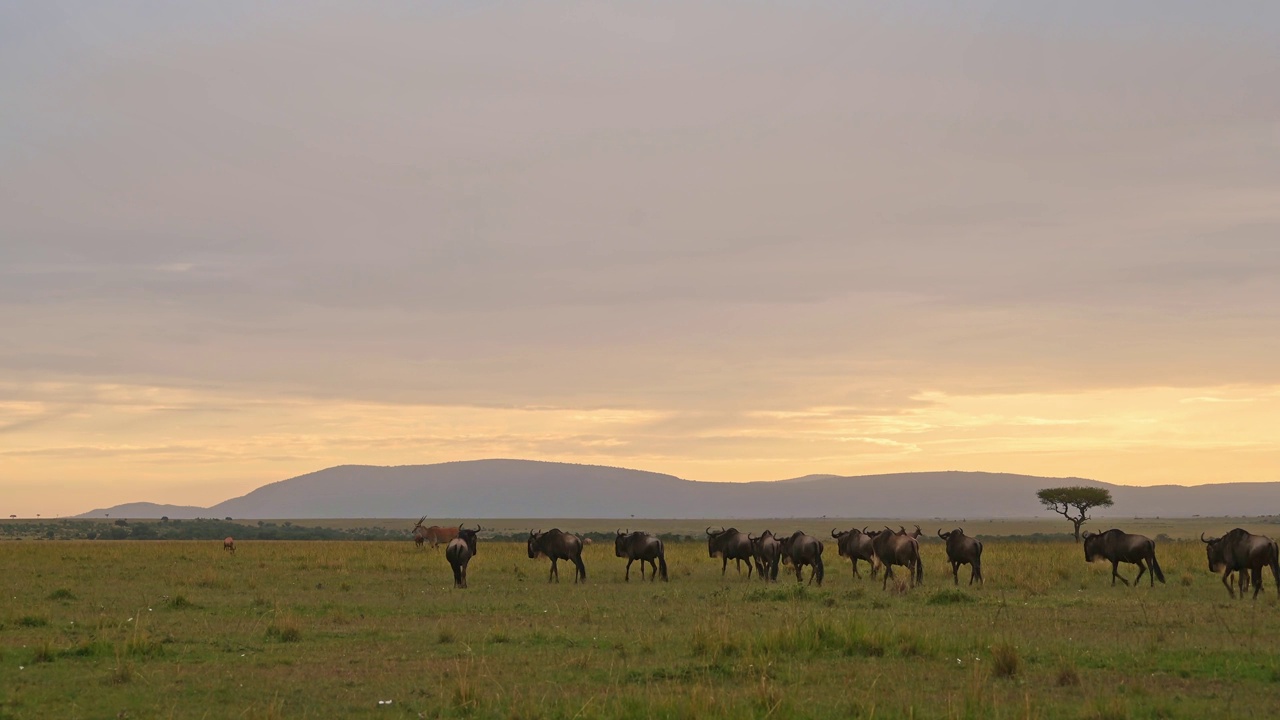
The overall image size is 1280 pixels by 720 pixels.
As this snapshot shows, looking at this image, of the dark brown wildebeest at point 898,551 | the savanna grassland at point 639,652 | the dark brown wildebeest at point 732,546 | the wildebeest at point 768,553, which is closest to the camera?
the savanna grassland at point 639,652

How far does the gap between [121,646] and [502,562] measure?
84.4ft

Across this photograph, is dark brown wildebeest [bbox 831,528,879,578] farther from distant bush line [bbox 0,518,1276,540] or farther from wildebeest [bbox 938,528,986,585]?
distant bush line [bbox 0,518,1276,540]

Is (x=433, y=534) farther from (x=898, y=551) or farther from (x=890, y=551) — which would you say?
(x=898, y=551)

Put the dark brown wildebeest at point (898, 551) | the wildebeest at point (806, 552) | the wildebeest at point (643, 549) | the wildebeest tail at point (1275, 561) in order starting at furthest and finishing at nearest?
the wildebeest at point (643, 549)
the wildebeest at point (806, 552)
the dark brown wildebeest at point (898, 551)
the wildebeest tail at point (1275, 561)

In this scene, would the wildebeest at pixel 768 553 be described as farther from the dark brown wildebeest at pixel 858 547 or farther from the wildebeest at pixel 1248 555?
the wildebeest at pixel 1248 555

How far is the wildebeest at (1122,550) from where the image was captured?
29094mm

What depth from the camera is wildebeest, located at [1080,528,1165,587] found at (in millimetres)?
29094

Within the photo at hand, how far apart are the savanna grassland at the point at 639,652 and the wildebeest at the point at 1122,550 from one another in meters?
0.95

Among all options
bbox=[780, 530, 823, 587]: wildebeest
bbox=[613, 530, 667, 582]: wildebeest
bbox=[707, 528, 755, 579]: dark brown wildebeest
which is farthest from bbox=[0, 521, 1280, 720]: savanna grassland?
bbox=[707, 528, 755, 579]: dark brown wildebeest

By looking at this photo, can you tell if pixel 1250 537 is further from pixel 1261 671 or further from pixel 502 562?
pixel 502 562

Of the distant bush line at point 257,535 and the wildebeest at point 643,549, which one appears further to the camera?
the distant bush line at point 257,535

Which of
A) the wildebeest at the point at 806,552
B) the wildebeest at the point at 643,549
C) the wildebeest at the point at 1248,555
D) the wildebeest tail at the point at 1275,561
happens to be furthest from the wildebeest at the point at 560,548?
the wildebeest tail at the point at 1275,561

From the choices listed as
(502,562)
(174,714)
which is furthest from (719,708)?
(502,562)

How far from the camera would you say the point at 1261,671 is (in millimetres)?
14359
